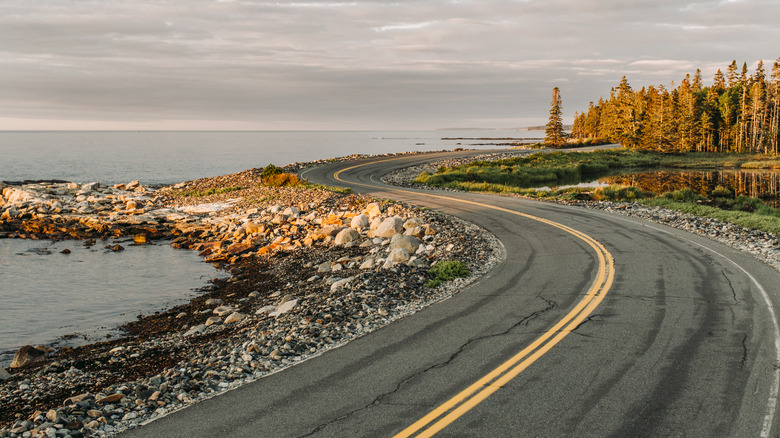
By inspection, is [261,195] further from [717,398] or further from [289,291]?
[717,398]

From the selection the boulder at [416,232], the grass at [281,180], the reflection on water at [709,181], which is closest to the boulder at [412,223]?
the boulder at [416,232]

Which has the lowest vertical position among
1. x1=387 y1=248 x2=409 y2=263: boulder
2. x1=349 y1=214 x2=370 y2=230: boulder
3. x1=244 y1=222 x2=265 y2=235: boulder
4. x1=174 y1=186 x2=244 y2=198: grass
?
x1=244 y1=222 x2=265 y2=235: boulder

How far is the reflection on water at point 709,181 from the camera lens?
45094 mm

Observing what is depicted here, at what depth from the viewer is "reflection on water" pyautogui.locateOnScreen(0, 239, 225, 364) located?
523 inches

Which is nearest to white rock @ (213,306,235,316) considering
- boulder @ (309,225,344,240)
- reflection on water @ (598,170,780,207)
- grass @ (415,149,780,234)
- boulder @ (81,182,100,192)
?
boulder @ (309,225,344,240)

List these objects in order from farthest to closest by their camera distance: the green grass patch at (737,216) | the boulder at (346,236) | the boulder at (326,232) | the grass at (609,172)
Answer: the grass at (609,172) < the boulder at (326,232) < the boulder at (346,236) < the green grass patch at (737,216)

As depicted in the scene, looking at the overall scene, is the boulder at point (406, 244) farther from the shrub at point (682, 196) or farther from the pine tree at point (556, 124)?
the pine tree at point (556, 124)

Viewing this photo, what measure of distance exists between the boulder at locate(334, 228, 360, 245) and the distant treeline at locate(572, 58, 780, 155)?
278 ft

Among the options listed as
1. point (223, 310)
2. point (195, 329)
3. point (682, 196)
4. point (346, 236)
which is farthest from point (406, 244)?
point (682, 196)

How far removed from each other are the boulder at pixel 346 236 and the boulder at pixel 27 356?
11.1 metres

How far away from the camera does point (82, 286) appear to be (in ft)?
57.7

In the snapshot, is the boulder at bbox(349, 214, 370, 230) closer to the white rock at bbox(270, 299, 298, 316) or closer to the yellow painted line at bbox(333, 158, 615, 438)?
the white rock at bbox(270, 299, 298, 316)

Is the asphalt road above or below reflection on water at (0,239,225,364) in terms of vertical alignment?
above

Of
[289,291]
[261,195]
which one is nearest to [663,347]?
[289,291]
